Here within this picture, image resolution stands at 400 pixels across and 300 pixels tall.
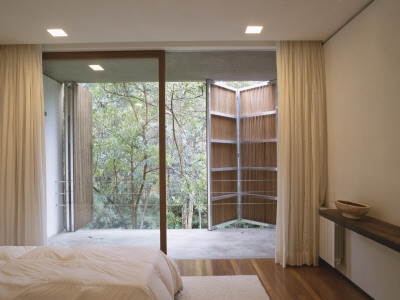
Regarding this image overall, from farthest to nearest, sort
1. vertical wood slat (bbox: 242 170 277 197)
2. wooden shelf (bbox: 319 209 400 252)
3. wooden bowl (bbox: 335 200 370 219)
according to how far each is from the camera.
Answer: vertical wood slat (bbox: 242 170 277 197) → wooden bowl (bbox: 335 200 370 219) → wooden shelf (bbox: 319 209 400 252)

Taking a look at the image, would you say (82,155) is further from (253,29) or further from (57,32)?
(253,29)

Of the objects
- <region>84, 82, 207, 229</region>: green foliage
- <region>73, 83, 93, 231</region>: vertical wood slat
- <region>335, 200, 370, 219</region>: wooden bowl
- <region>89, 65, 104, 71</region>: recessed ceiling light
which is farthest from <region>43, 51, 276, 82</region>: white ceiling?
<region>335, 200, 370, 219</region>: wooden bowl

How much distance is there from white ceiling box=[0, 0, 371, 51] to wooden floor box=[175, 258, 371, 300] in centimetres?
271

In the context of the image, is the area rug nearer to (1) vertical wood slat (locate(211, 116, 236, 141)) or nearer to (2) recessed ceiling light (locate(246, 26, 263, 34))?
(1) vertical wood slat (locate(211, 116, 236, 141))

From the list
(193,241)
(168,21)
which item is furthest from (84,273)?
(193,241)

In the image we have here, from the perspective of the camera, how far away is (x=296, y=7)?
236 cm

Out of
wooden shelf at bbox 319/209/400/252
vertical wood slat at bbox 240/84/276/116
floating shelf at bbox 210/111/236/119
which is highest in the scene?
vertical wood slat at bbox 240/84/276/116

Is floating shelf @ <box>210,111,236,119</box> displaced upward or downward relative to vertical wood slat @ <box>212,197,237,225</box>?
upward

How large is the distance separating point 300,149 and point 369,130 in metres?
0.86

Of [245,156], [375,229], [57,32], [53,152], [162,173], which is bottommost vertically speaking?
[375,229]

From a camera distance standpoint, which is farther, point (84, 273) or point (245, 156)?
point (245, 156)

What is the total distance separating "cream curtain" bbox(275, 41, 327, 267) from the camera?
306 centimetres

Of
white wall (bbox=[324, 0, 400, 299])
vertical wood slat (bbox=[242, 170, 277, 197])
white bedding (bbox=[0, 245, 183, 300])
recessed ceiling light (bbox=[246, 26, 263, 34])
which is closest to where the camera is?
white bedding (bbox=[0, 245, 183, 300])

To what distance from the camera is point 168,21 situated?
2613 mm
